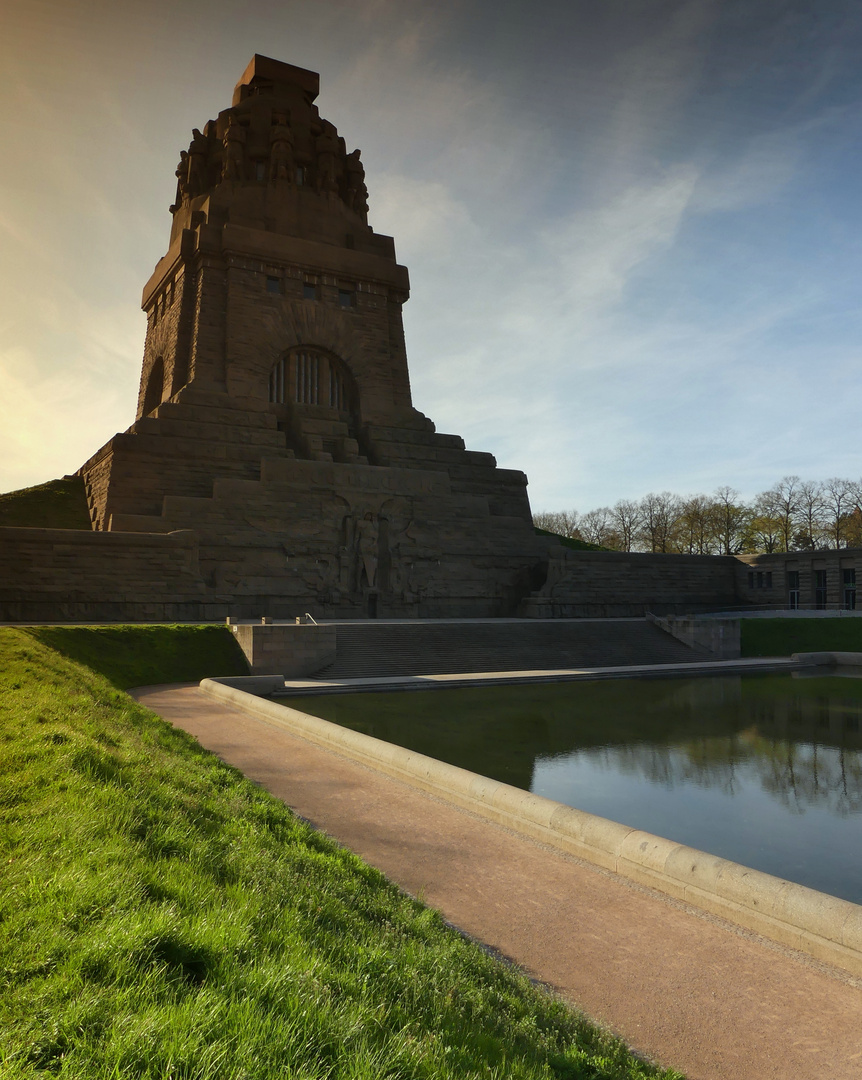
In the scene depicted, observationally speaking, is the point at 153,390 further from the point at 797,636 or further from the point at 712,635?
the point at 797,636

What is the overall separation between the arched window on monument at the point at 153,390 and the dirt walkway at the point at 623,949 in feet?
122

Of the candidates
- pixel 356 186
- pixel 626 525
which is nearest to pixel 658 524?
pixel 626 525

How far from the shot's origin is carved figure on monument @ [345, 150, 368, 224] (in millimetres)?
43219

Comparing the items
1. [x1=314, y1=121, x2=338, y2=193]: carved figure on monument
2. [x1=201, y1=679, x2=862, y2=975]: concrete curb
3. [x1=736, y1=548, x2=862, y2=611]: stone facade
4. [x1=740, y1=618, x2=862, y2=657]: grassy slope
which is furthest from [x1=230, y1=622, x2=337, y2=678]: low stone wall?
[x1=314, y1=121, x2=338, y2=193]: carved figure on monument

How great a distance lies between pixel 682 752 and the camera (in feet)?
41.8

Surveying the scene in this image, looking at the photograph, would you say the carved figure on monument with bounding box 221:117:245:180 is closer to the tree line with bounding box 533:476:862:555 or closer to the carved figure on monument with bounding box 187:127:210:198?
the carved figure on monument with bounding box 187:127:210:198

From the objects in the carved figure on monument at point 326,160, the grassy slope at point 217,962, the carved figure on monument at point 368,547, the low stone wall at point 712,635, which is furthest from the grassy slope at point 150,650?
the carved figure on monument at point 326,160

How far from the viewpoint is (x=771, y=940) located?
5.25 metres

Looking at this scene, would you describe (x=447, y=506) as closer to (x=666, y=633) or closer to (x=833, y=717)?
(x=666, y=633)

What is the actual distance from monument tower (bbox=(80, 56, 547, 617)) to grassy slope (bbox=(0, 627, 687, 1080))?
22907 millimetres

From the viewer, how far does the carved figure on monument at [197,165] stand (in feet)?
135

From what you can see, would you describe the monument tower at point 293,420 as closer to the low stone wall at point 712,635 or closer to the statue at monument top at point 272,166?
the statue at monument top at point 272,166

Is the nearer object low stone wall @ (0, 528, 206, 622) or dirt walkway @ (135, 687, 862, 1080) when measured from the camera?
dirt walkway @ (135, 687, 862, 1080)

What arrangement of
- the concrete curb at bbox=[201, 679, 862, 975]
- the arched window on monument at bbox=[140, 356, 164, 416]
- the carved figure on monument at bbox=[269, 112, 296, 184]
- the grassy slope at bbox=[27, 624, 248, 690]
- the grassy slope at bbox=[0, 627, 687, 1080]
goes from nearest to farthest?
the grassy slope at bbox=[0, 627, 687, 1080] < the concrete curb at bbox=[201, 679, 862, 975] < the grassy slope at bbox=[27, 624, 248, 690] < the carved figure on monument at bbox=[269, 112, 296, 184] < the arched window on monument at bbox=[140, 356, 164, 416]
